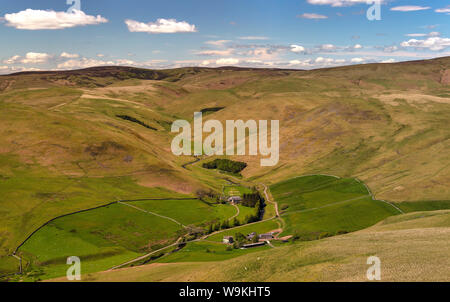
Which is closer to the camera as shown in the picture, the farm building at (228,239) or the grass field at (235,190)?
the farm building at (228,239)

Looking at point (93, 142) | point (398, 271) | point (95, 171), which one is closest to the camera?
point (398, 271)

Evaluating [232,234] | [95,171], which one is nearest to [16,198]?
[95,171]

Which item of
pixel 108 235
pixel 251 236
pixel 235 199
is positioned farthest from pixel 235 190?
pixel 108 235

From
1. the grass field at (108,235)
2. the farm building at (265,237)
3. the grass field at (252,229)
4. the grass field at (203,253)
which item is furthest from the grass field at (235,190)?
the grass field at (203,253)

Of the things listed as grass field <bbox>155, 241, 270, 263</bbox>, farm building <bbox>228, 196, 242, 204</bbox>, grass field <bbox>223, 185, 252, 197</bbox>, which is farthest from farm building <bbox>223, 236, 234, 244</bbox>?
grass field <bbox>223, 185, 252, 197</bbox>

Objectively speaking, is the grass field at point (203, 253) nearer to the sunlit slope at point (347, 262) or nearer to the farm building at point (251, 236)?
the farm building at point (251, 236)

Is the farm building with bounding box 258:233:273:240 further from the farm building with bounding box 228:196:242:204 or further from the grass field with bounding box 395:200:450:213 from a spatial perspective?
the grass field with bounding box 395:200:450:213

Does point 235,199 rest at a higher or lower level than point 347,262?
lower

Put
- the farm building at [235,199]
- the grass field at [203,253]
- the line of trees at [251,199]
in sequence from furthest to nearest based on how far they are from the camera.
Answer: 1. the farm building at [235,199]
2. the line of trees at [251,199]
3. the grass field at [203,253]

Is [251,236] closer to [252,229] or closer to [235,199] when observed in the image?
[252,229]

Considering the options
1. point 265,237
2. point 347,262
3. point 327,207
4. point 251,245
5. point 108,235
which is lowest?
point 265,237
